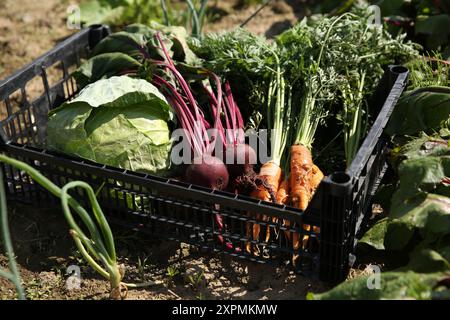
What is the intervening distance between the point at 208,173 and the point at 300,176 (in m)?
0.44

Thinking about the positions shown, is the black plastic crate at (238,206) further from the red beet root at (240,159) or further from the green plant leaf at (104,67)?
the green plant leaf at (104,67)

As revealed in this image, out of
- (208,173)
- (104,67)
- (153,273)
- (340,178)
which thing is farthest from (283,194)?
(104,67)

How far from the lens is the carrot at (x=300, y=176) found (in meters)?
2.96

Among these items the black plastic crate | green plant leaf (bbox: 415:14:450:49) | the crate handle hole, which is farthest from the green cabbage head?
green plant leaf (bbox: 415:14:450:49)

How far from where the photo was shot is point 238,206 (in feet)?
8.88

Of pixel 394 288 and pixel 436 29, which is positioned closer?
pixel 394 288

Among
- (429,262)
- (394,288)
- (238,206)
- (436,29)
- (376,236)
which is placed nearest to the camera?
(394,288)

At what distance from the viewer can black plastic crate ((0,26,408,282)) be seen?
2611mm

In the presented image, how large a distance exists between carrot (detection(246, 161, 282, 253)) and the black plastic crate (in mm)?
31

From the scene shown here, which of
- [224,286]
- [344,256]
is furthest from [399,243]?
[224,286]

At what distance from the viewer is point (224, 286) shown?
9.37 ft

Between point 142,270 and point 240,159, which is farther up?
point 240,159

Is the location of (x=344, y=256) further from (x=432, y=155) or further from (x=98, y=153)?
(x=98, y=153)

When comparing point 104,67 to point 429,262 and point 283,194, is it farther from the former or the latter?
point 429,262
